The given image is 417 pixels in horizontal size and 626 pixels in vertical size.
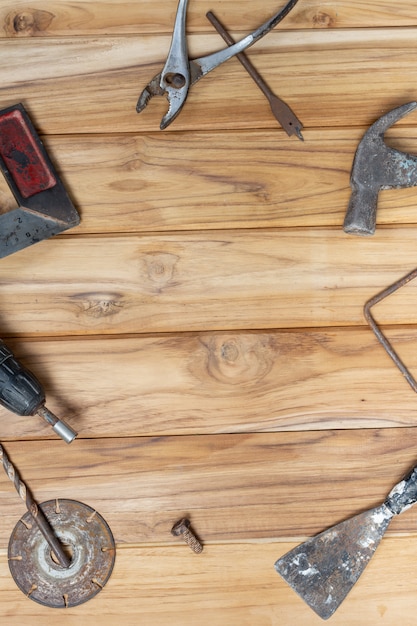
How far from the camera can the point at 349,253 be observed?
1.27 m

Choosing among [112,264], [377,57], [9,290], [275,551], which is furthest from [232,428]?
[377,57]

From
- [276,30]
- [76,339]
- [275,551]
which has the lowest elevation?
[275,551]

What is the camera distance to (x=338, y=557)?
125 cm

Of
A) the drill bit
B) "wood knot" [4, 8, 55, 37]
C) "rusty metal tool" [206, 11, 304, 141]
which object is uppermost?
"wood knot" [4, 8, 55, 37]

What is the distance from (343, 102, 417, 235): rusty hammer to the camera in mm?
1206

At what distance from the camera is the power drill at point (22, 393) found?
115 cm

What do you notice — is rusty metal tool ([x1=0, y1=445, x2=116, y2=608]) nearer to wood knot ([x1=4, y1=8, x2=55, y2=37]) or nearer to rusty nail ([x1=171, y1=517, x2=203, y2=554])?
rusty nail ([x1=171, y1=517, x2=203, y2=554])

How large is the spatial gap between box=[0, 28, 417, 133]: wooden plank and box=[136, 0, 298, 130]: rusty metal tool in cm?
3

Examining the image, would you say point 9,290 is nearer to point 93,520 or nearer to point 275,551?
point 93,520

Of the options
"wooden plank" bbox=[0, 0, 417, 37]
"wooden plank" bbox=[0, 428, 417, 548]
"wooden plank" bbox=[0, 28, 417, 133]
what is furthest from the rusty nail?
"wooden plank" bbox=[0, 0, 417, 37]

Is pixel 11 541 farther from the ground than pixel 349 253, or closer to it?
closer to it

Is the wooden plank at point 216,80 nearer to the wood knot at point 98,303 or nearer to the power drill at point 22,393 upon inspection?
the wood knot at point 98,303

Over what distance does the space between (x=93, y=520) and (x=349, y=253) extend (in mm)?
705

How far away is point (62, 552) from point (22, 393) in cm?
33
